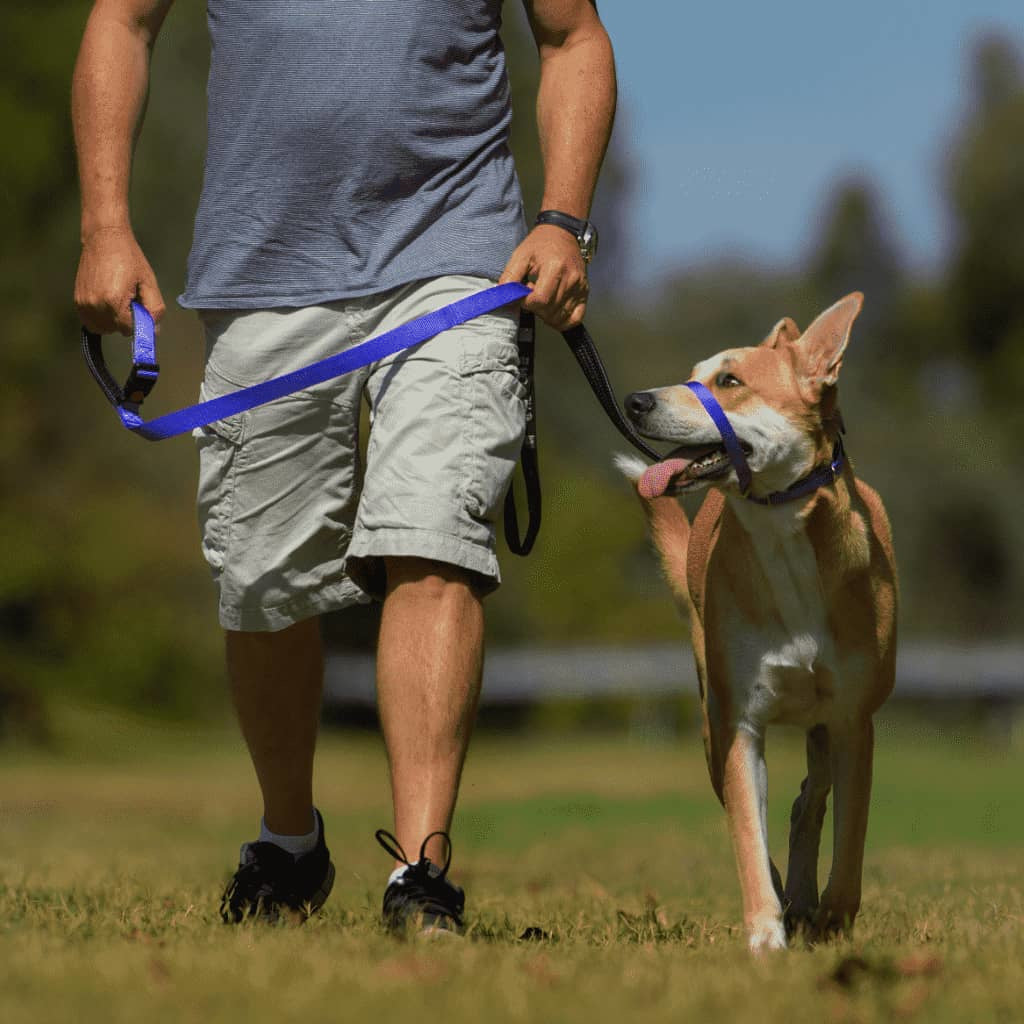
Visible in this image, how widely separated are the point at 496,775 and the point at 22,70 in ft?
46.0

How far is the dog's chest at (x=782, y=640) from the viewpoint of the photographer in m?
4.84

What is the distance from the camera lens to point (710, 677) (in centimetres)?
500

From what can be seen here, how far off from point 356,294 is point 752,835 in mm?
1663

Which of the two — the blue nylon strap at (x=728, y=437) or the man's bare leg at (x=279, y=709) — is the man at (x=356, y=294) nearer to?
the man's bare leg at (x=279, y=709)

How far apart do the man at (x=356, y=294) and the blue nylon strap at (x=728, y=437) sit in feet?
2.06

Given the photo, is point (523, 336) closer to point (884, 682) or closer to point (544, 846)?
point (884, 682)

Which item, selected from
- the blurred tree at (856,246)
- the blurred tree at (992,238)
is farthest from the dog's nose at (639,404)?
the blurred tree at (856,246)

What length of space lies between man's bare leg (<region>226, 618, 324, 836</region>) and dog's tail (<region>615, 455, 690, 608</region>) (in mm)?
1511

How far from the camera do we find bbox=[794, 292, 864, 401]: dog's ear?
201 inches

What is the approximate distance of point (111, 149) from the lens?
471 centimetres

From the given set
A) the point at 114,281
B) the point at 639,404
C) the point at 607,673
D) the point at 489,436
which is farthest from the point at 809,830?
the point at 607,673

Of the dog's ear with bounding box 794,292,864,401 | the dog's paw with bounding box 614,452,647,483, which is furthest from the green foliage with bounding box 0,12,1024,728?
the dog's ear with bounding box 794,292,864,401

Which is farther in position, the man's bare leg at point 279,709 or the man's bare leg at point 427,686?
the man's bare leg at point 279,709

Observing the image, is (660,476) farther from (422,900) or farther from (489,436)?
(422,900)
